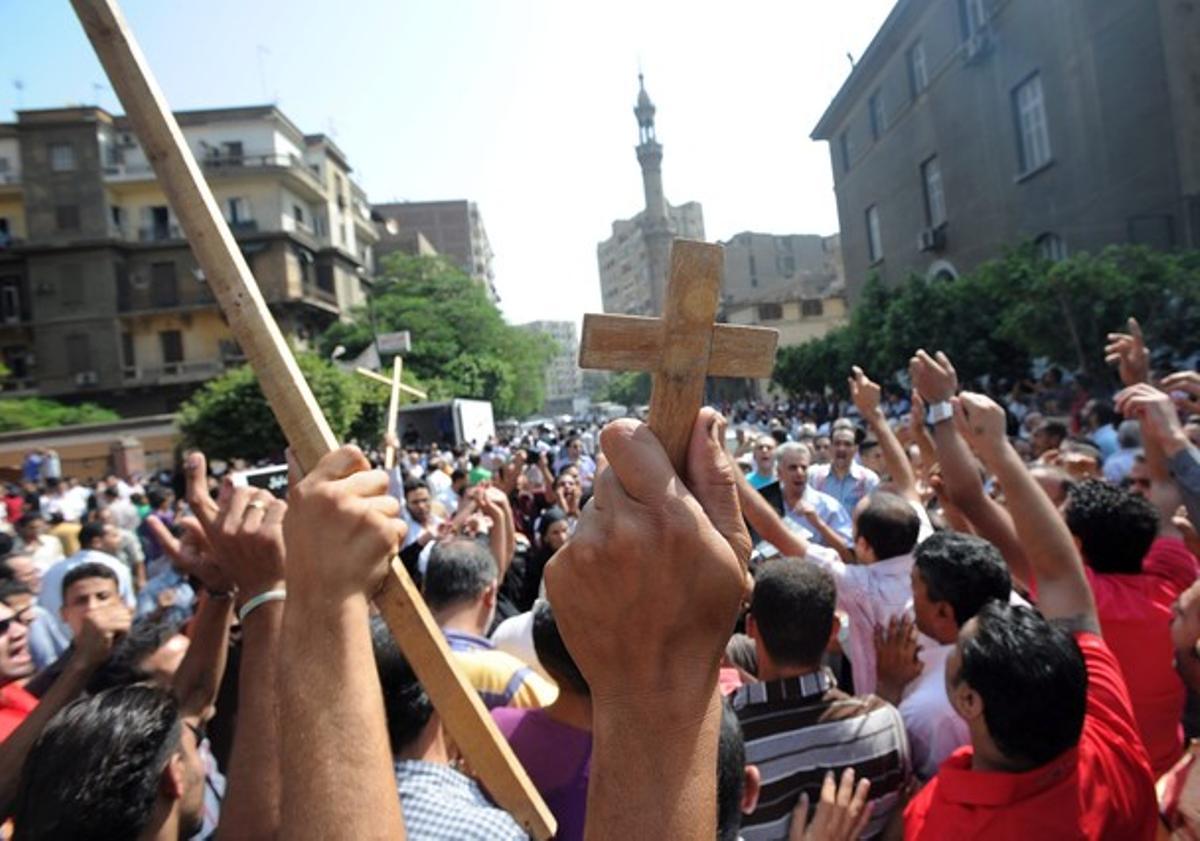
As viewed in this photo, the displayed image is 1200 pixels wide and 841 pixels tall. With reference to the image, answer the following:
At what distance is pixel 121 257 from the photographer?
1624 inches

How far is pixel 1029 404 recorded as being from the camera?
14.8 meters

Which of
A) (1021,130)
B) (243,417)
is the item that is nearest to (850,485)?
(1021,130)

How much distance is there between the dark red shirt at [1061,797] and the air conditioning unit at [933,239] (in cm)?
2818

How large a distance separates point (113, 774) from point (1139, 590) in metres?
3.00

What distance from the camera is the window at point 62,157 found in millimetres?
39500

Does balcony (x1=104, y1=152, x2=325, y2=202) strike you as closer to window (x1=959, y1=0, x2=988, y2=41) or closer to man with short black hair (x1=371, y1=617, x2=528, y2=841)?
window (x1=959, y1=0, x2=988, y2=41)

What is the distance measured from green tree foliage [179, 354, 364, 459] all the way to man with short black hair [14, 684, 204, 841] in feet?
84.8

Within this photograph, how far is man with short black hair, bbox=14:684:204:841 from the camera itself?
162cm

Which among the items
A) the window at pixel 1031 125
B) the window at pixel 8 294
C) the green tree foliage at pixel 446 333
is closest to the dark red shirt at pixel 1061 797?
the window at pixel 1031 125

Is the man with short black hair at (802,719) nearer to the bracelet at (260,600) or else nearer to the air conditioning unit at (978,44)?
the bracelet at (260,600)

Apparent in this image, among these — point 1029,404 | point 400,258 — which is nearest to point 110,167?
point 400,258

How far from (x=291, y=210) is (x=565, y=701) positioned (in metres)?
46.3

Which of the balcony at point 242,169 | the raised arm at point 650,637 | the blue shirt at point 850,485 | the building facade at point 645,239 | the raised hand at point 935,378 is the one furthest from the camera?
the building facade at point 645,239

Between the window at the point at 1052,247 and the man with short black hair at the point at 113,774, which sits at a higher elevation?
the window at the point at 1052,247
